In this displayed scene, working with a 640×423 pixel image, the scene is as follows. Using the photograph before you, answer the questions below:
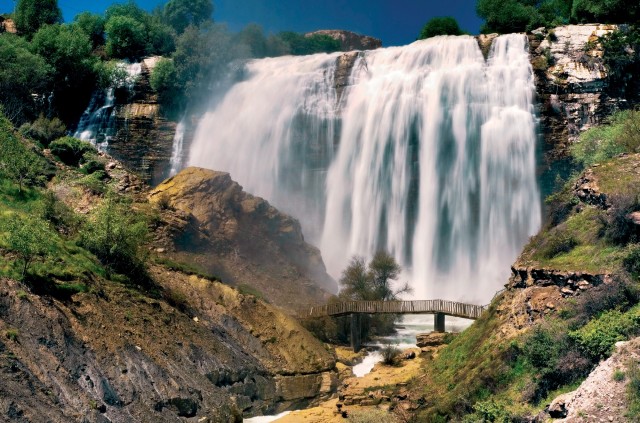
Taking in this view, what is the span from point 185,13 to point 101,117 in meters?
22.8

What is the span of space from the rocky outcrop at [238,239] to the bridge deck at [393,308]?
2.35 meters

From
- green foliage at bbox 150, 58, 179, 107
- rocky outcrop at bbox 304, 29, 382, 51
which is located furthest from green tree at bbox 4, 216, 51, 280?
rocky outcrop at bbox 304, 29, 382, 51

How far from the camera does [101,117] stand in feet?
242

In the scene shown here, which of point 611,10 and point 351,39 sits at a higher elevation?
point 351,39

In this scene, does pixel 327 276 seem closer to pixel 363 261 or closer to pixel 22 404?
pixel 363 261

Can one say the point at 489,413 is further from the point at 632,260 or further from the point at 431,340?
the point at 431,340

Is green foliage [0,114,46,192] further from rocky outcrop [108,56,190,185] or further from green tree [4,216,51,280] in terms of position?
rocky outcrop [108,56,190,185]

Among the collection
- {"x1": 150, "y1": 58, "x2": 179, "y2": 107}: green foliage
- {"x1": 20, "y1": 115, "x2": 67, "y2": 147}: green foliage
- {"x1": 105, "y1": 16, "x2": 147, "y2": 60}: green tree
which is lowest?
{"x1": 20, "y1": 115, "x2": 67, "y2": 147}: green foliage

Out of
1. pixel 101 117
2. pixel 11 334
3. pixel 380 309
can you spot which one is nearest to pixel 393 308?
pixel 380 309

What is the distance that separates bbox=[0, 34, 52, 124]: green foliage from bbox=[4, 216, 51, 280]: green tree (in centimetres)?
3208

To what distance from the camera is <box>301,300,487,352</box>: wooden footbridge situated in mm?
46375

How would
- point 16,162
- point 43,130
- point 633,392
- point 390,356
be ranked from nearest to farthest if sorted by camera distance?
1. point 633,392
2. point 390,356
3. point 16,162
4. point 43,130

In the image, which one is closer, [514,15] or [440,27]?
[514,15]

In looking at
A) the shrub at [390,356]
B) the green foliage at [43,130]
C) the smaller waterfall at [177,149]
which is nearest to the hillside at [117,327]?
the shrub at [390,356]
